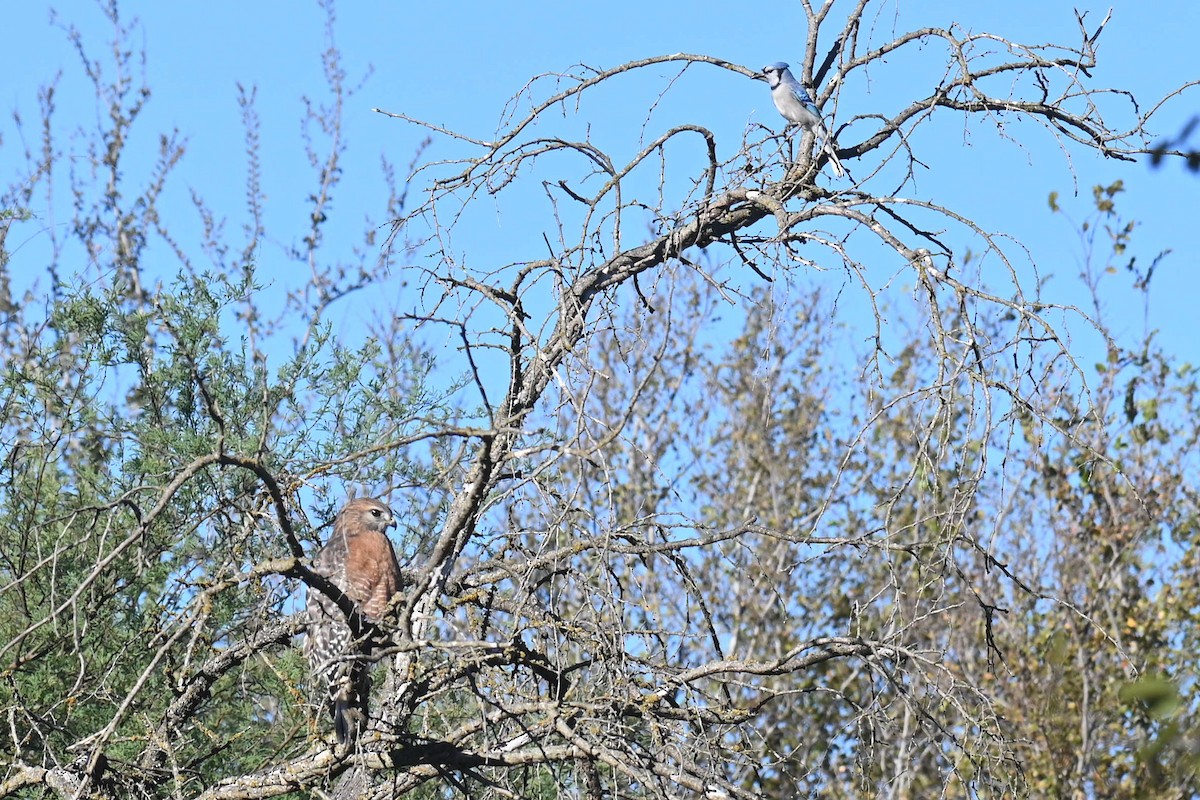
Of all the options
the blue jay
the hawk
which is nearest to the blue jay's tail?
the blue jay

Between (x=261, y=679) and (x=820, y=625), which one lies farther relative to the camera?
(x=820, y=625)

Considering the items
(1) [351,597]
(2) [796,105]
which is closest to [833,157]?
(2) [796,105]

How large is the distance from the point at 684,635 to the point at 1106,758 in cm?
809

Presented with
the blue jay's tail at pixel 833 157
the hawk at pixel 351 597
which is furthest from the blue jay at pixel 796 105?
the hawk at pixel 351 597

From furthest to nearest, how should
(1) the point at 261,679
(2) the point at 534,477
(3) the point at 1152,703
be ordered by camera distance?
1. (1) the point at 261,679
2. (2) the point at 534,477
3. (3) the point at 1152,703

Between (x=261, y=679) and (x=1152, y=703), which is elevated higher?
(x=261, y=679)

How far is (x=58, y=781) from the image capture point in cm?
450

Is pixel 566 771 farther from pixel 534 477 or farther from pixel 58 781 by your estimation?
pixel 534 477

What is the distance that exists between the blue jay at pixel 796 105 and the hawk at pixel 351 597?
1851 mm

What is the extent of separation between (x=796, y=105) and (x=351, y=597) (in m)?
2.23

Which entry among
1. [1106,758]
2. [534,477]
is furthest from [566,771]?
[1106,758]

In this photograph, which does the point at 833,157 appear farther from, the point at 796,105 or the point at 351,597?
the point at 351,597

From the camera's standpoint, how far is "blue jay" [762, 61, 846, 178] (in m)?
4.39

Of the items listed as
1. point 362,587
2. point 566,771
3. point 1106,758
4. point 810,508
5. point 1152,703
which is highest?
point 810,508
